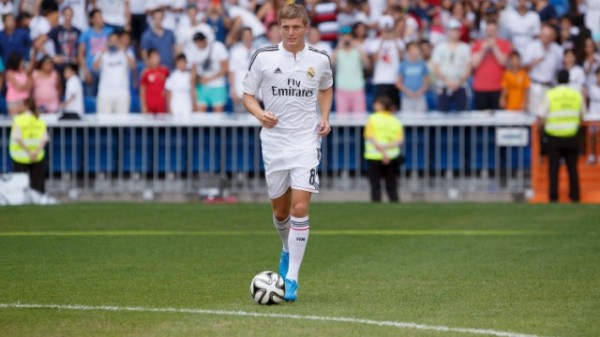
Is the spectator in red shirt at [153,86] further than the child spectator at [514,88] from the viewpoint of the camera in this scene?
Yes

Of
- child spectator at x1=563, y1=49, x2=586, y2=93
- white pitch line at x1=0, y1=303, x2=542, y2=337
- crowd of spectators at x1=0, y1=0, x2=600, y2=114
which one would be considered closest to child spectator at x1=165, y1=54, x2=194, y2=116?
crowd of spectators at x1=0, y1=0, x2=600, y2=114

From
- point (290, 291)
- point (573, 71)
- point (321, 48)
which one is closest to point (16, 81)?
point (321, 48)

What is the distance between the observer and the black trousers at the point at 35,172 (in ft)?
77.0

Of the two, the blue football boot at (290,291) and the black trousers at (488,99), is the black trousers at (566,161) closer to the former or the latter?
the black trousers at (488,99)

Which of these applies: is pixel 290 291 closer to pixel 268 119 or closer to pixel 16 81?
pixel 268 119

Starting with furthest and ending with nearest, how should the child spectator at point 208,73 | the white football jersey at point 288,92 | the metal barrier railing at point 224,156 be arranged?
1. the child spectator at point 208,73
2. the metal barrier railing at point 224,156
3. the white football jersey at point 288,92

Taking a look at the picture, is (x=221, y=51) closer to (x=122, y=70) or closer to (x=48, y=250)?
(x=122, y=70)

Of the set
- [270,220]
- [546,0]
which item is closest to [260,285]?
[270,220]

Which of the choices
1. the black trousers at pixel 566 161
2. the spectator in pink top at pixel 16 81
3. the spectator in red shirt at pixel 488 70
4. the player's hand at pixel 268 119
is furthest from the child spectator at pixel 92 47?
the player's hand at pixel 268 119

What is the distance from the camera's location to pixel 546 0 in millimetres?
27703

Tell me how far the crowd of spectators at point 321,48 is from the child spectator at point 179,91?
23mm

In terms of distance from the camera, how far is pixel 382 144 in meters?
23.5

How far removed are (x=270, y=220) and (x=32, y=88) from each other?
25.7 ft

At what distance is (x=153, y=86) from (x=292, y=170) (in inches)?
586
